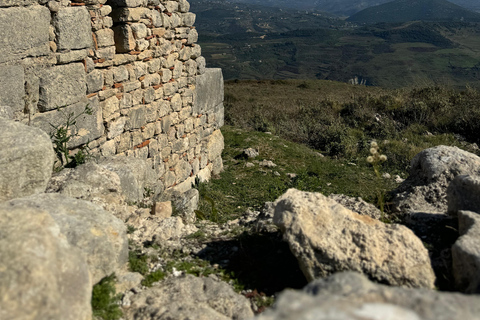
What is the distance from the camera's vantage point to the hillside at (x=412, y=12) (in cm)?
15125

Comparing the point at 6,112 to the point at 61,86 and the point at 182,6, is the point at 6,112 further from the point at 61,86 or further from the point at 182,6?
the point at 182,6

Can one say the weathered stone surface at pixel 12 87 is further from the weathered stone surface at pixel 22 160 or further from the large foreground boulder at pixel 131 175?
the large foreground boulder at pixel 131 175

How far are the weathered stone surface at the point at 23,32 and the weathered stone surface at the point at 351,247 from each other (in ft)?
9.88

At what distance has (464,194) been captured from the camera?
12.1 feet

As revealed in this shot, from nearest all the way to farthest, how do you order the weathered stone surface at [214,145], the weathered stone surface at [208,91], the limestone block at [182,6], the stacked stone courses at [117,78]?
the stacked stone courses at [117,78], the limestone block at [182,6], the weathered stone surface at [208,91], the weathered stone surface at [214,145]

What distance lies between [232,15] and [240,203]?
15217 centimetres

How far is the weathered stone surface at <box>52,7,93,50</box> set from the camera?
4.50 m

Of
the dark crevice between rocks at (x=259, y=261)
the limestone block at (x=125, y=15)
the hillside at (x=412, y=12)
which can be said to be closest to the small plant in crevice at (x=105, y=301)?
the dark crevice between rocks at (x=259, y=261)

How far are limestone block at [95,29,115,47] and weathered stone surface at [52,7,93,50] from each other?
20cm

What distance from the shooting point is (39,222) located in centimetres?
239

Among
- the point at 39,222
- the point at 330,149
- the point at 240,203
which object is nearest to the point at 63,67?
the point at 39,222

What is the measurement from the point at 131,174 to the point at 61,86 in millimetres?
1205

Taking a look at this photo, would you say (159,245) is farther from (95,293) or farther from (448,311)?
(448,311)

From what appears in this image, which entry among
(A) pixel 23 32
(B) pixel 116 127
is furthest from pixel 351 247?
(B) pixel 116 127
